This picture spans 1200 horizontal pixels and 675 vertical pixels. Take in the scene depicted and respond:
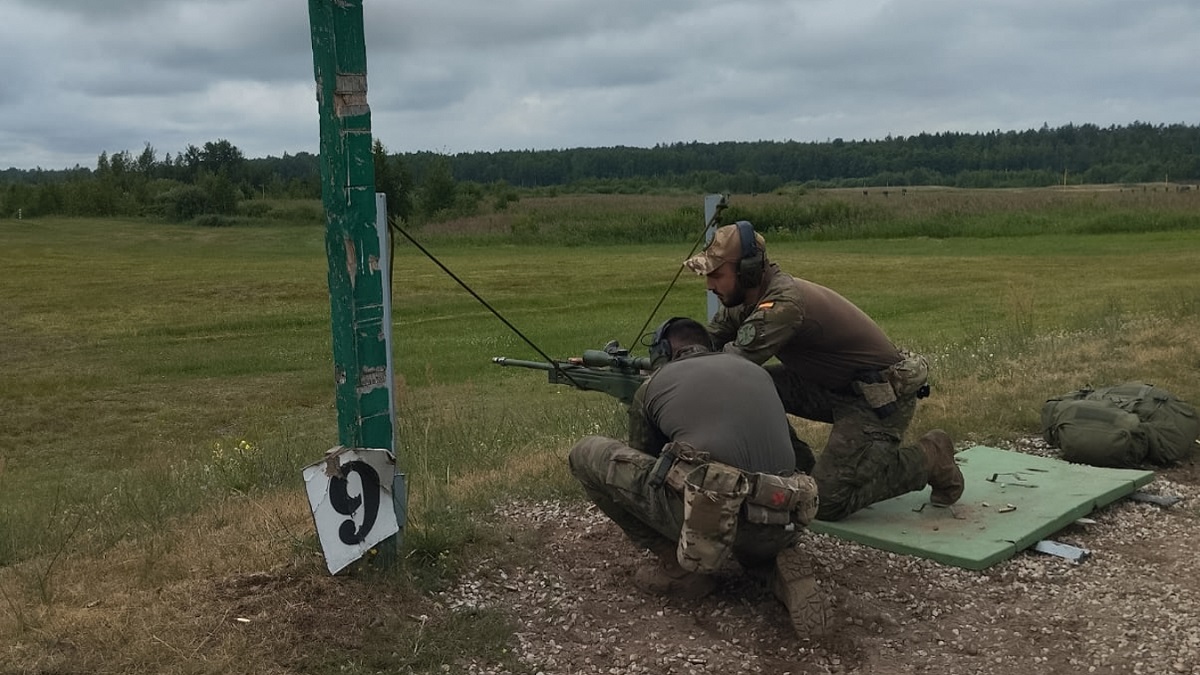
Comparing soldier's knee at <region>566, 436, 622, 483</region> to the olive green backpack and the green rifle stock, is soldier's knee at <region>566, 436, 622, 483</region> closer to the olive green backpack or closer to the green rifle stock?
the green rifle stock

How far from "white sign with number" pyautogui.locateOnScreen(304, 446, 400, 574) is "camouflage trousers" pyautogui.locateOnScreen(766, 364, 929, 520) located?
7.36 ft

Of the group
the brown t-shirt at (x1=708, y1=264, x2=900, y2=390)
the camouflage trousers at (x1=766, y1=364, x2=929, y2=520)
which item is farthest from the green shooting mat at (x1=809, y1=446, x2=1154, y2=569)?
the brown t-shirt at (x1=708, y1=264, x2=900, y2=390)

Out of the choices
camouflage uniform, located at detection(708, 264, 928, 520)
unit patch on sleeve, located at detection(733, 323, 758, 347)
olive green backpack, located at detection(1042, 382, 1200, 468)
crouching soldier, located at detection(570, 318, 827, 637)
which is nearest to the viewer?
crouching soldier, located at detection(570, 318, 827, 637)

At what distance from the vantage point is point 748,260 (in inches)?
214

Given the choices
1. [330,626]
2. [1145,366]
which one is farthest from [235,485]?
[1145,366]

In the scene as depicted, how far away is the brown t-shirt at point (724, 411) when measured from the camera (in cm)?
446

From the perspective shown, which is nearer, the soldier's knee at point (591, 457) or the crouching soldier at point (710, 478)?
the crouching soldier at point (710, 478)

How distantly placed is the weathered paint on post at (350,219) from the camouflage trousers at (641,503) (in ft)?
3.08

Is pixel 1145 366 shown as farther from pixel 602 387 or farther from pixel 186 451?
pixel 186 451

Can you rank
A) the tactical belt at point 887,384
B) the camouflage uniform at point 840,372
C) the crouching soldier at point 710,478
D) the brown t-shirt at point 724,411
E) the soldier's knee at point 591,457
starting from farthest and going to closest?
the tactical belt at point 887,384, the camouflage uniform at point 840,372, the soldier's knee at point 591,457, the brown t-shirt at point 724,411, the crouching soldier at point 710,478

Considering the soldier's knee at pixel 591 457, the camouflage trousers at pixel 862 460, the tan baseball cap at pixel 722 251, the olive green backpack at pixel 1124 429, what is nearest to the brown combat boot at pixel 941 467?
the camouflage trousers at pixel 862 460

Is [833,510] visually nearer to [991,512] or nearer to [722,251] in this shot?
[991,512]

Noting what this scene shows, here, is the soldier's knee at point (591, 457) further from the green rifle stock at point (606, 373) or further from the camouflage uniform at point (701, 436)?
the green rifle stock at point (606, 373)

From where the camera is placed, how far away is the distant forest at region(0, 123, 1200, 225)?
66.8 m
